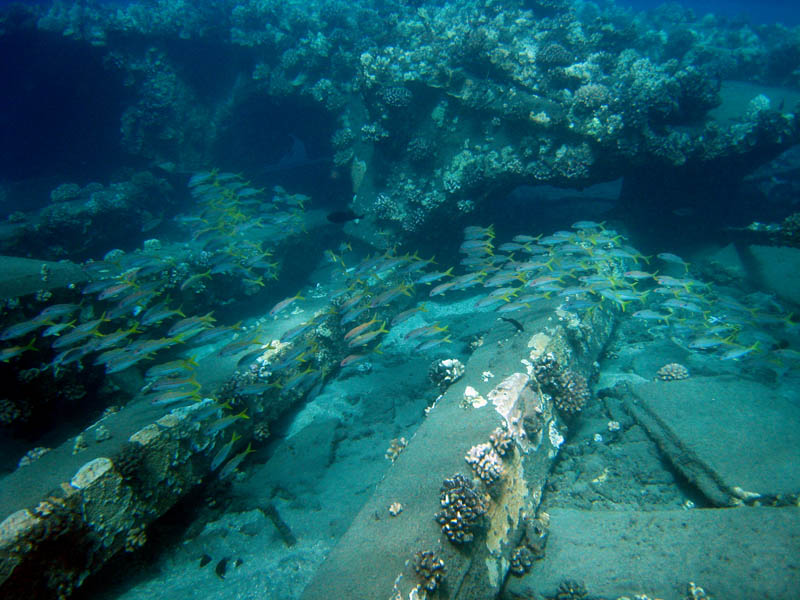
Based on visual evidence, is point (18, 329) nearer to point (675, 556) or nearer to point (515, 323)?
point (515, 323)

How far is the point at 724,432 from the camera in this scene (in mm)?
4656

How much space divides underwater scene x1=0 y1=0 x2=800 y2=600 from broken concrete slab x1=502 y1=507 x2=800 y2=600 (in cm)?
3

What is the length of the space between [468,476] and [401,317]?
332 centimetres

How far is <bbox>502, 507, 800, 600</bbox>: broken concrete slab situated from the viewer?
3021mm

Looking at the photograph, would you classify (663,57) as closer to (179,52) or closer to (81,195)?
(179,52)

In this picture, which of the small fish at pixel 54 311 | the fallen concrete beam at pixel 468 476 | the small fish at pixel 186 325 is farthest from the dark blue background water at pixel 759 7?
the small fish at pixel 54 311

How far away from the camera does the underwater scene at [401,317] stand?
3676 millimetres

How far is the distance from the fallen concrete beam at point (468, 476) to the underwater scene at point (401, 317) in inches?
1.3

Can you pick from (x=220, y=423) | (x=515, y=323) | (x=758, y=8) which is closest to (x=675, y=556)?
(x=515, y=323)

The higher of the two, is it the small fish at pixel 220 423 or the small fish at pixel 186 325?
the small fish at pixel 186 325

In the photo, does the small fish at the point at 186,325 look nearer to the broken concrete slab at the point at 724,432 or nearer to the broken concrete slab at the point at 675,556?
the broken concrete slab at the point at 675,556

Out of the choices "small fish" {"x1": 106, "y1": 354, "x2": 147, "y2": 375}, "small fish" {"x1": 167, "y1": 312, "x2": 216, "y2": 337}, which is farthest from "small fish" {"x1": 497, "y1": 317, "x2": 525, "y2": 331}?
"small fish" {"x1": 106, "y1": 354, "x2": 147, "y2": 375}

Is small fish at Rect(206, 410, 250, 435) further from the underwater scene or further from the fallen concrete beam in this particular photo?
the fallen concrete beam

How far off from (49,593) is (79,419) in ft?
13.3
